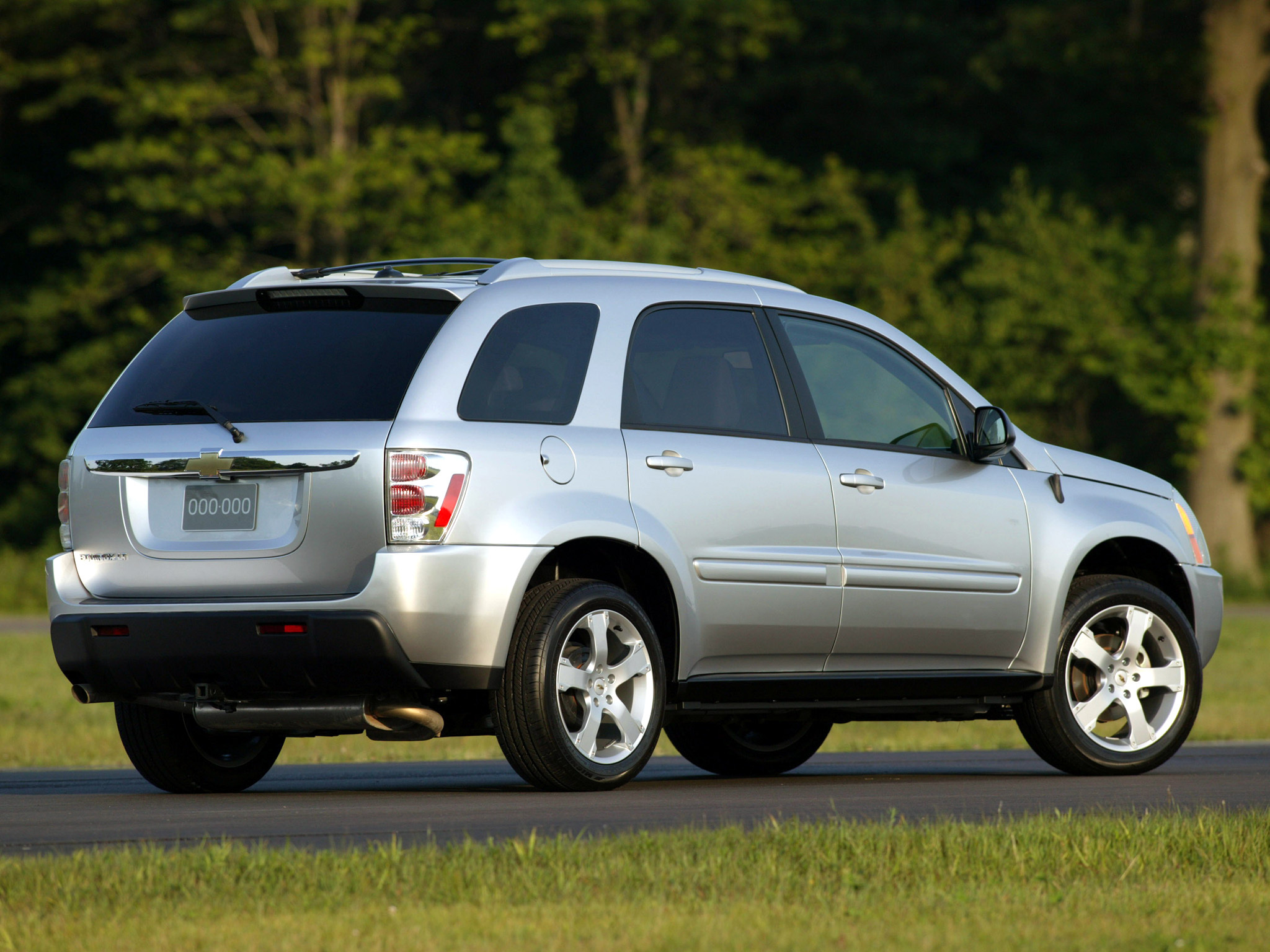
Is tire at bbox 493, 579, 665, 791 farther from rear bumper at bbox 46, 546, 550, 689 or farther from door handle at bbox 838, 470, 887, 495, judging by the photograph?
door handle at bbox 838, 470, 887, 495

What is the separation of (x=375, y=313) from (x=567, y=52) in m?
34.2

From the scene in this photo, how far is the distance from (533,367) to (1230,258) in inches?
1071

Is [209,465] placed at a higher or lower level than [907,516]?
higher

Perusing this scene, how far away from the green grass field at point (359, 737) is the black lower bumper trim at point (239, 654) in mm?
3606

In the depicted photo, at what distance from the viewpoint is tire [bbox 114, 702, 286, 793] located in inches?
331

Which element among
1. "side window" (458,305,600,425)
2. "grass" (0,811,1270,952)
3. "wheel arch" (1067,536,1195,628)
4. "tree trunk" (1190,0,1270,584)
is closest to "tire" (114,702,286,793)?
"side window" (458,305,600,425)

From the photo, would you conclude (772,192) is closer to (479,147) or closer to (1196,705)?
(479,147)

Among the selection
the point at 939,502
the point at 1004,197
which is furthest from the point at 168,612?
the point at 1004,197

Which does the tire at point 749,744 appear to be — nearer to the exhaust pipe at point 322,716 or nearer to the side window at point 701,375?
the side window at point 701,375

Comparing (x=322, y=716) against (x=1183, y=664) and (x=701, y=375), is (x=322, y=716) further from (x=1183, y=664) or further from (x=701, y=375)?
(x=1183, y=664)

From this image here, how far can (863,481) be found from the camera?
852cm

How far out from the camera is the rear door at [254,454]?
23.9 ft

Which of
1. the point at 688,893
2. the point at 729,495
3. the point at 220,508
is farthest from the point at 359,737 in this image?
the point at 688,893

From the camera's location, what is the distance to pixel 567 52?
41219 mm
